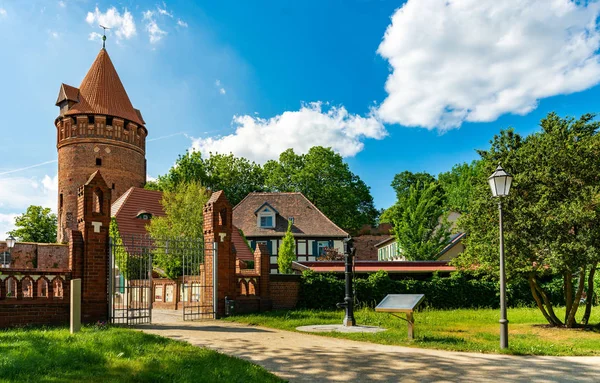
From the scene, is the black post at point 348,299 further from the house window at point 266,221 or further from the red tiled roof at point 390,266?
the house window at point 266,221

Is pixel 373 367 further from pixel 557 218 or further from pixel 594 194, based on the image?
pixel 594 194

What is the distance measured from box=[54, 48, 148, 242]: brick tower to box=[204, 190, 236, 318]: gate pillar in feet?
88.7

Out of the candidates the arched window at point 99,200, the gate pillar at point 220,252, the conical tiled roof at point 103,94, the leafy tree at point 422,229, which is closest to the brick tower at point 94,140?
the conical tiled roof at point 103,94

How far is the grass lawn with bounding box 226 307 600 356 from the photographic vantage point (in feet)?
33.7

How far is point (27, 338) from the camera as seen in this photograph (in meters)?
9.17

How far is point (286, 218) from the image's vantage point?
43.8m

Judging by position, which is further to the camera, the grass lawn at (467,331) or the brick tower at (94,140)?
the brick tower at (94,140)

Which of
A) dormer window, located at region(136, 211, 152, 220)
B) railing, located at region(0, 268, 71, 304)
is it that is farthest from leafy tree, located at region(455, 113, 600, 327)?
dormer window, located at region(136, 211, 152, 220)

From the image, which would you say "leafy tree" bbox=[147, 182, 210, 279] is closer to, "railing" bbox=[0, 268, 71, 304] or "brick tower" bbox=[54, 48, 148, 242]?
"brick tower" bbox=[54, 48, 148, 242]

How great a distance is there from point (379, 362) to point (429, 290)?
44.2 ft

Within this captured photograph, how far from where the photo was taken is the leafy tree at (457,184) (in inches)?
2195

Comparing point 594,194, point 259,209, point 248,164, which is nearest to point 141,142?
point 259,209

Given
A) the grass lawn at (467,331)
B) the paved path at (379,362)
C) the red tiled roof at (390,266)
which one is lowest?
the grass lawn at (467,331)

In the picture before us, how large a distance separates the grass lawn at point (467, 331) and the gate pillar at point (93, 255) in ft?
13.5
